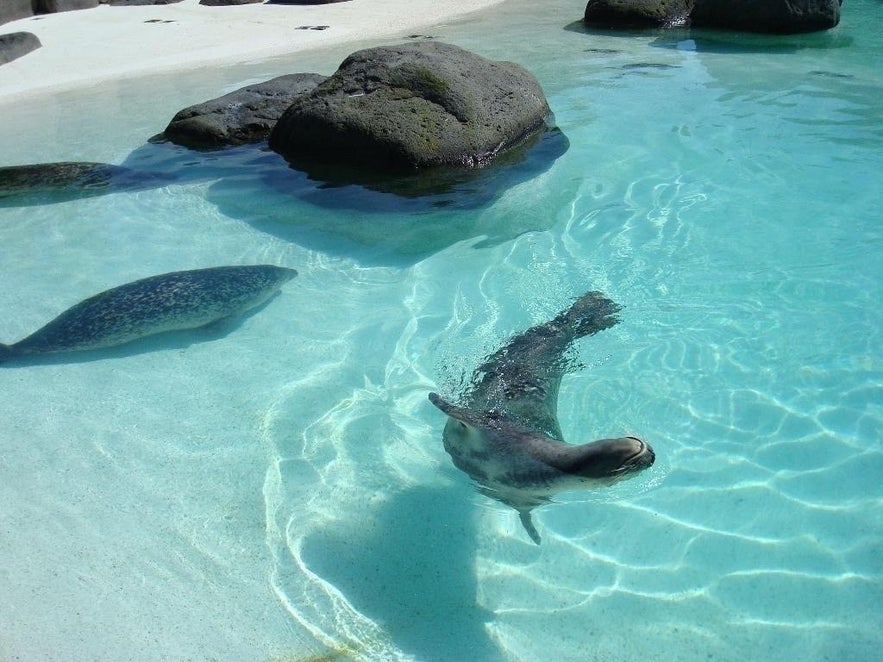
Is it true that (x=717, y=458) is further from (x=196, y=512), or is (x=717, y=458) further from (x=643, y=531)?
(x=196, y=512)

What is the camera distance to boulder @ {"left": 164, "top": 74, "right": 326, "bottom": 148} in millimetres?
8695

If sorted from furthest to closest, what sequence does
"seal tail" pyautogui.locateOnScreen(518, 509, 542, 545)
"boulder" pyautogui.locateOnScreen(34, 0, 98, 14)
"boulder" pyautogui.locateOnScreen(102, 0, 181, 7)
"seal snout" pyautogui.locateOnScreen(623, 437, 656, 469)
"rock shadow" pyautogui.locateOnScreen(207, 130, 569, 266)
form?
"boulder" pyautogui.locateOnScreen(102, 0, 181, 7), "boulder" pyautogui.locateOnScreen(34, 0, 98, 14), "rock shadow" pyautogui.locateOnScreen(207, 130, 569, 266), "seal tail" pyautogui.locateOnScreen(518, 509, 542, 545), "seal snout" pyautogui.locateOnScreen(623, 437, 656, 469)

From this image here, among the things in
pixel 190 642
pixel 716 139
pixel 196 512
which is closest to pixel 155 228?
pixel 196 512

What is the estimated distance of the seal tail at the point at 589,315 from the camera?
4875 millimetres

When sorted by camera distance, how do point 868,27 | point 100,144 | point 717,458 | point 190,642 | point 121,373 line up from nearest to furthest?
point 190,642, point 717,458, point 121,373, point 100,144, point 868,27

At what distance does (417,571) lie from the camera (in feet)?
A: 10.9

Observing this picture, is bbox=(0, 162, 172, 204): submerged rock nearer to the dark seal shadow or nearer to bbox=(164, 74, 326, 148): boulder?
bbox=(164, 74, 326, 148): boulder

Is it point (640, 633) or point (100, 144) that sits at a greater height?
point (100, 144)

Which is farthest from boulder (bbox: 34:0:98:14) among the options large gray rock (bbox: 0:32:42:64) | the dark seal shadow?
the dark seal shadow

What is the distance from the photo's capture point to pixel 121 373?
4816 mm

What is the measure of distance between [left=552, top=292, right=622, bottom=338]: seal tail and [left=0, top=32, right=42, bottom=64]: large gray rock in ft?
41.3

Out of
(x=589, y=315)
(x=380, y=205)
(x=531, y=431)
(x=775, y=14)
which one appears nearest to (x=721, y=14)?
(x=775, y=14)

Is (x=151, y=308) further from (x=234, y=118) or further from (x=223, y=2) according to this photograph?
(x=223, y=2)

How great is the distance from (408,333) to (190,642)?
2499mm
